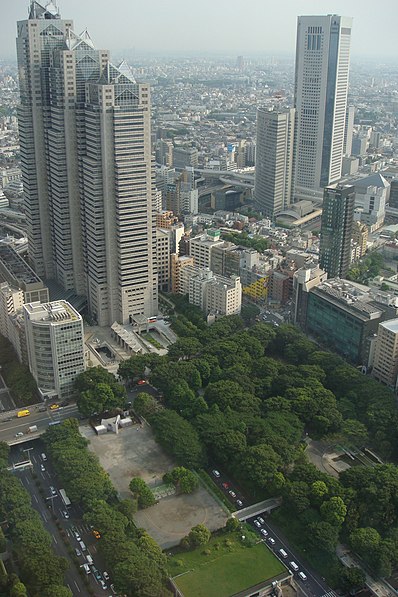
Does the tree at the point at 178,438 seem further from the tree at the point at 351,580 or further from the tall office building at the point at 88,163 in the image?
the tall office building at the point at 88,163

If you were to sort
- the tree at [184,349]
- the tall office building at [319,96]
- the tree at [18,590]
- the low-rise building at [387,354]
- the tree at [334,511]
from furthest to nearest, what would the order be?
1. the tall office building at [319,96]
2. the tree at [184,349]
3. the low-rise building at [387,354]
4. the tree at [334,511]
5. the tree at [18,590]

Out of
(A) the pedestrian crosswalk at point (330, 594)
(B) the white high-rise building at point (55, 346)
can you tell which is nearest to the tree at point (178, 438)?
(B) the white high-rise building at point (55, 346)

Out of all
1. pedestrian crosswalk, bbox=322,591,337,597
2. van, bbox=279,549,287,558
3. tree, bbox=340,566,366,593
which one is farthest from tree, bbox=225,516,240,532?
tree, bbox=340,566,366,593

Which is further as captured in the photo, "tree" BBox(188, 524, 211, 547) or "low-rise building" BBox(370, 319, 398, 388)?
"low-rise building" BBox(370, 319, 398, 388)

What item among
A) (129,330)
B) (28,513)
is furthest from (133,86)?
(28,513)

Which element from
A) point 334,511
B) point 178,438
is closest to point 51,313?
point 178,438

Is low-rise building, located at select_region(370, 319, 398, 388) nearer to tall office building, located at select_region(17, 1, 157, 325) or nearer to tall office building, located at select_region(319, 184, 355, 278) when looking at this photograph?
tall office building, located at select_region(319, 184, 355, 278)

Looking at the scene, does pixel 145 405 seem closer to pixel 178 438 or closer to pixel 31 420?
pixel 178 438
